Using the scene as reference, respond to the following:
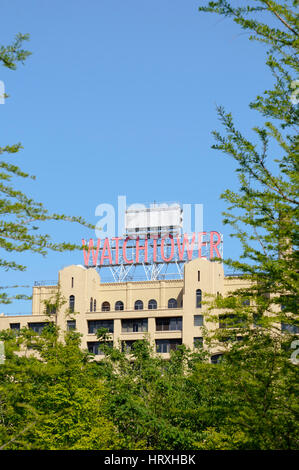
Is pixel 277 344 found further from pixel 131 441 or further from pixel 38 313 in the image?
pixel 38 313

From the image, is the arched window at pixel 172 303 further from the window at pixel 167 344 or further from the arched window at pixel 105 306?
the arched window at pixel 105 306

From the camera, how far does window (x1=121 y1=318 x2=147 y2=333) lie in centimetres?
7231

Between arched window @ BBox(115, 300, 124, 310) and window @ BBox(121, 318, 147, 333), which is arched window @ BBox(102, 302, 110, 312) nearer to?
arched window @ BBox(115, 300, 124, 310)

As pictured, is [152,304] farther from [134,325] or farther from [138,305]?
[134,325]

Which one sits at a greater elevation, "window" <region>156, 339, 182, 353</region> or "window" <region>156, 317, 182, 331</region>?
"window" <region>156, 317, 182, 331</region>

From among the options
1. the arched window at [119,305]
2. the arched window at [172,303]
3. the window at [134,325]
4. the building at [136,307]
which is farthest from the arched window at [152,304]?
the arched window at [119,305]

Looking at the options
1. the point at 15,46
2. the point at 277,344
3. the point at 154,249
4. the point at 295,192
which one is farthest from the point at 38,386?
the point at 154,249

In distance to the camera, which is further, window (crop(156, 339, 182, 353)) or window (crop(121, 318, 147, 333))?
window (crop(121, 318, 147, 333))

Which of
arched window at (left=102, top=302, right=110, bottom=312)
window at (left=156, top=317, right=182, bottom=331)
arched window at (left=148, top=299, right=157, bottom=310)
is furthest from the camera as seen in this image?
arched window at (left=102, top=302, right=110, bottom=312)

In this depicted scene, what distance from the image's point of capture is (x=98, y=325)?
7338 centimetres

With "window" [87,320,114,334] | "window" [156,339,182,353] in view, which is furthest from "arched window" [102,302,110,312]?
"window" [156,339,182,353]

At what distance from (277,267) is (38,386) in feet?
58.2

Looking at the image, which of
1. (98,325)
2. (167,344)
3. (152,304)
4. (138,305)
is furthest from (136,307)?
(167,344)

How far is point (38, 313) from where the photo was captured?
78.2 metres
